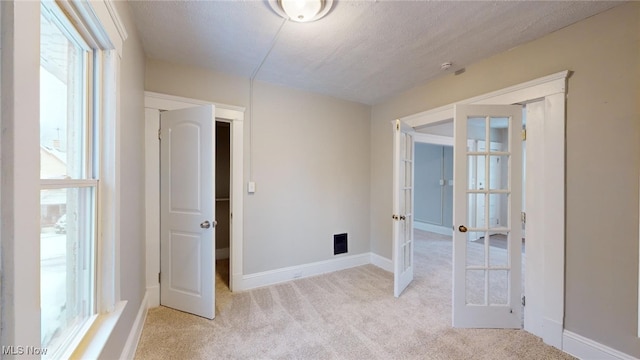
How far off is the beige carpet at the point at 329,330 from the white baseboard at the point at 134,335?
0.19ft

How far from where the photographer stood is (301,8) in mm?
1661

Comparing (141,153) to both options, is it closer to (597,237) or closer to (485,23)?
(485,23)

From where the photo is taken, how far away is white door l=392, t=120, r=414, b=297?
2779 mm

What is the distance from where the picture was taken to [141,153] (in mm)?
2209

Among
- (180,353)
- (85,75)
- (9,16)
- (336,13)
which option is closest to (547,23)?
(336,13)

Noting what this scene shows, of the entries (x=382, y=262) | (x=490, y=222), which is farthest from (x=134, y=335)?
(x=490, y=222)

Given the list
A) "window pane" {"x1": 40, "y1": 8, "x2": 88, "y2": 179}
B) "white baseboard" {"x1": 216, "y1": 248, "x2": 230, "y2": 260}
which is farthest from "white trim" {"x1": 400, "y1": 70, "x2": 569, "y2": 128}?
"white baseboard" {"x1": 216, "y1": 248, "x2": 230, "y2": 260}

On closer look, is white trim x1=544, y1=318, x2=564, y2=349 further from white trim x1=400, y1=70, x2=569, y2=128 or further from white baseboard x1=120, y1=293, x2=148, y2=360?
white baseboard x1=120, y1=293, x2=148, y2=360

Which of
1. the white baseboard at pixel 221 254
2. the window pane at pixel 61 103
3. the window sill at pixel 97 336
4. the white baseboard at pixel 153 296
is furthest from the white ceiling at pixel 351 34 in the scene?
the white baseboard at pixel 221 254

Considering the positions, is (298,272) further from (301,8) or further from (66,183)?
(301,8)

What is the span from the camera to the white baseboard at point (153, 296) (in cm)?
242

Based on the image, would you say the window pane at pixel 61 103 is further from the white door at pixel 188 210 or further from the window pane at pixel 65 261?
the white door at pixel 188 210

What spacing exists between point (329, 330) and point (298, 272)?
3.83 feet

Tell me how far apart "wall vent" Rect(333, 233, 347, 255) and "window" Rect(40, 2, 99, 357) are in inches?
103
